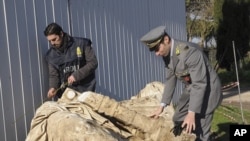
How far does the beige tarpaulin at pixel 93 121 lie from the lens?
481 cm

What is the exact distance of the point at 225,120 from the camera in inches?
424

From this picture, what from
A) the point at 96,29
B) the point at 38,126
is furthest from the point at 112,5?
the point at 38,126

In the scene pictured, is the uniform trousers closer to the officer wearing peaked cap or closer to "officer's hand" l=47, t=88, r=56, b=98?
the officer wearing peaked cap

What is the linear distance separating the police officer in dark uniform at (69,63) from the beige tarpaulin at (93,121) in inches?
11.6

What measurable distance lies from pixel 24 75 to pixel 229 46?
1567 centimetres

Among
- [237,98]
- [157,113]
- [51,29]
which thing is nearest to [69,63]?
[51,29]

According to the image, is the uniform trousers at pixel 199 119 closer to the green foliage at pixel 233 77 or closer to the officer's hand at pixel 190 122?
the officer's hand at pixel 190 122

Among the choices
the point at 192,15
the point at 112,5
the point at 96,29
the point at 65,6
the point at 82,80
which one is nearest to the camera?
the point at 82,80

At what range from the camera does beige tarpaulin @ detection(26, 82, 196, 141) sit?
4809mm

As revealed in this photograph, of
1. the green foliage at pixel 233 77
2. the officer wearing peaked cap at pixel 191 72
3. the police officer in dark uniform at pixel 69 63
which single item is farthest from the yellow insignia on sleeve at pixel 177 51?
the green foliage at pixel 233 77

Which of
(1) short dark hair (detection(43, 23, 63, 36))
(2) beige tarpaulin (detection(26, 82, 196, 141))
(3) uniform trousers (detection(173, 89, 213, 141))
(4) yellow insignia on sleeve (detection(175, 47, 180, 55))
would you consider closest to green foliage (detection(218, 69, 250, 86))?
(2) beige tarpaulin (detection(26, 82, 196, 141))

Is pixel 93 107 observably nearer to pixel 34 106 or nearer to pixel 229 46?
pixel 34 106

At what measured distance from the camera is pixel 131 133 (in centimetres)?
596

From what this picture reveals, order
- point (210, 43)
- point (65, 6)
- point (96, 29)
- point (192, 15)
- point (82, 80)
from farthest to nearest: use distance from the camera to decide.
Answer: point (210, 43), point (192, 15), point (96, 29), point (65, 6), point (82, 80)
